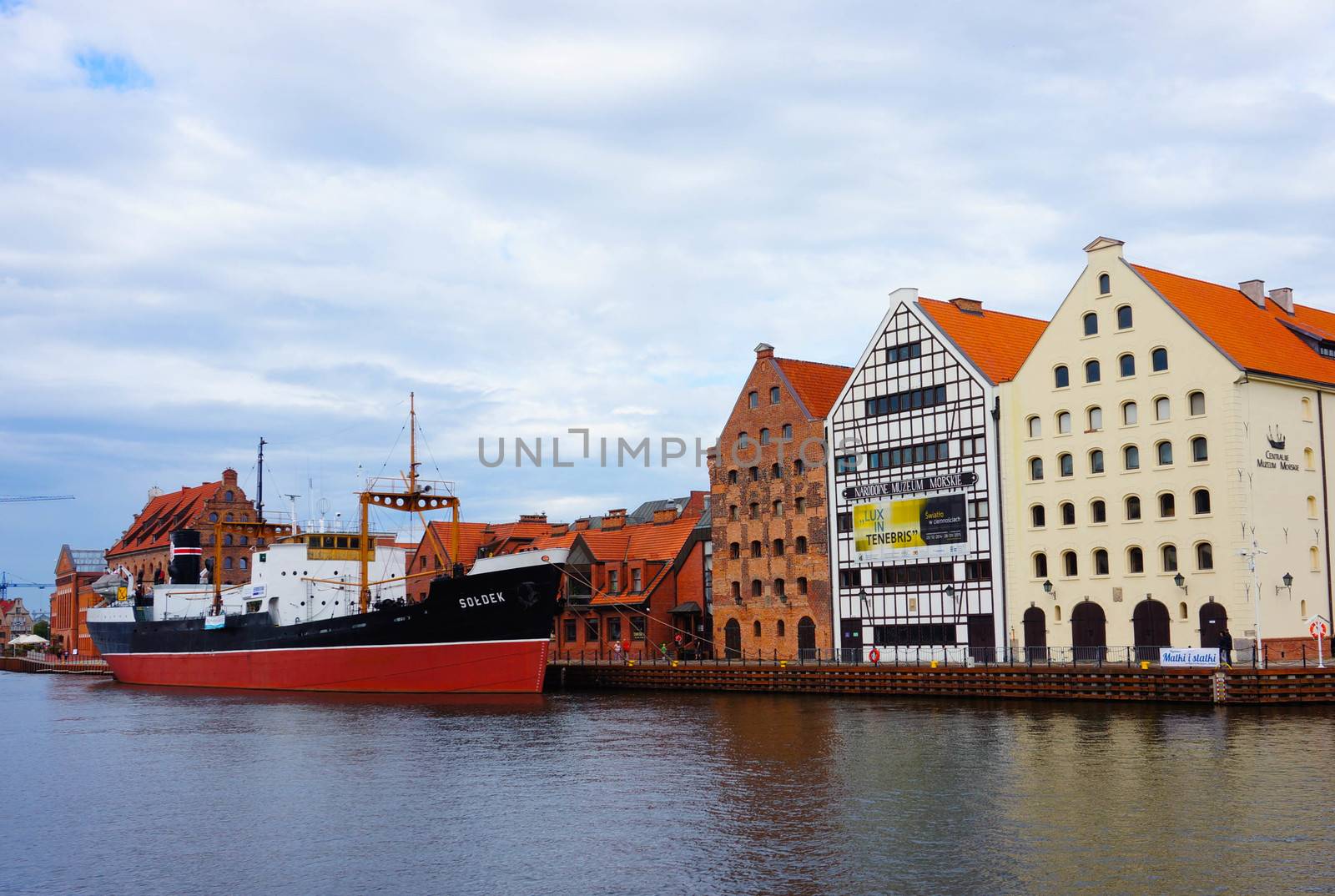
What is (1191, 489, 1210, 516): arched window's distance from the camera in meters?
54.0

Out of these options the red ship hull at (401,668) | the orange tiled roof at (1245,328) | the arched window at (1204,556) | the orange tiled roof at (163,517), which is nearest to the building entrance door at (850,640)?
the red ship hull at (401,668)

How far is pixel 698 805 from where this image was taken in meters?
29.5

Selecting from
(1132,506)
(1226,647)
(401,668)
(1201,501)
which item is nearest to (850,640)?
(1132,506)

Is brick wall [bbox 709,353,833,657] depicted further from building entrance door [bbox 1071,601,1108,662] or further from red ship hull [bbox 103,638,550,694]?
building entrance door [bbox 1071,601,1108,662]

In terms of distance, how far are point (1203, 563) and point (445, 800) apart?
35.4 metres

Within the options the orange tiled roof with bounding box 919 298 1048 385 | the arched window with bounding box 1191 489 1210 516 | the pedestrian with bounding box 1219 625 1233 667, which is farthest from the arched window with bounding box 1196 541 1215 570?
the orange tiled roof with bounding box 919 298 1048 385

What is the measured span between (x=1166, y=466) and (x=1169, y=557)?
3844 millimetres

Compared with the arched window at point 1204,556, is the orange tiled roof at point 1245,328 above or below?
above

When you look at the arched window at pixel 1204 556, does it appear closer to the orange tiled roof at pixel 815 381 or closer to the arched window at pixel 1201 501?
the arched window at pixel 1201 501

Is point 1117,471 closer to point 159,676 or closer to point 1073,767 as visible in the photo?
point 1073,767

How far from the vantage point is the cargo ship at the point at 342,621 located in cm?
6247

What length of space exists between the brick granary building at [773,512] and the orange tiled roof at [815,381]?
67 millimetres

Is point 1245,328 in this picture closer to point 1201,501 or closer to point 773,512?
point 1201,501

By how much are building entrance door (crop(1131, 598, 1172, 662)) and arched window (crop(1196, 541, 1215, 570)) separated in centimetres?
239
